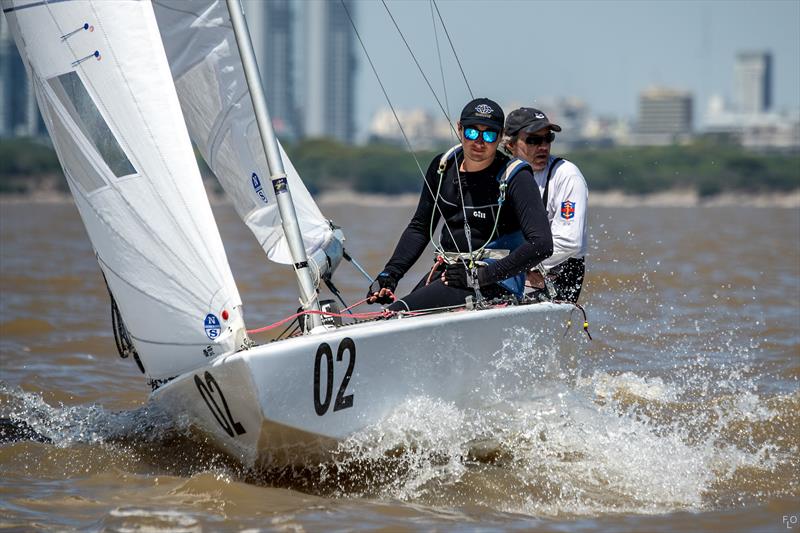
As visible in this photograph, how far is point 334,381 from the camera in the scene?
4473 mm

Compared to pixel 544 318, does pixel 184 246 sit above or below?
above

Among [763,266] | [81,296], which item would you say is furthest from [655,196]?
[81,296]

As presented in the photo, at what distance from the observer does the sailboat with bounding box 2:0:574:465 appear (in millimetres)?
4457

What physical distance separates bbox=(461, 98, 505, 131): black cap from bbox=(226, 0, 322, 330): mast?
0.83 meters

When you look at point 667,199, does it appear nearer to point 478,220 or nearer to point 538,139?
point 538,139

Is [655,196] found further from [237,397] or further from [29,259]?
[237,397]

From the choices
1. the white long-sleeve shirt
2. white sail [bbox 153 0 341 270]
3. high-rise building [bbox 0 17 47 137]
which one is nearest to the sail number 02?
white sail [bbox 153 0 341 270]

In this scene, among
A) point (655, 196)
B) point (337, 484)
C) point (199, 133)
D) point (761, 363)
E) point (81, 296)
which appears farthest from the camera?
point (655, 196)

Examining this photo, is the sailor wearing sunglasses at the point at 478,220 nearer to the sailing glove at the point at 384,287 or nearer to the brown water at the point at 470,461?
the sailing glove at the point at 384,287

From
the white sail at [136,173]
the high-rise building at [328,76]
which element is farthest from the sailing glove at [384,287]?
the high-rise building at [328,76]

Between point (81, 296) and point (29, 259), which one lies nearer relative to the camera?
point (81, 296)

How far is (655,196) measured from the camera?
74.2 m

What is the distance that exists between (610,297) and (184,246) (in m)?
7.11

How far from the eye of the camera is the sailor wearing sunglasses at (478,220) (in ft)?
16.9
